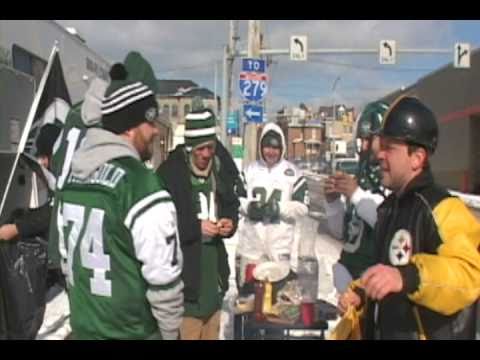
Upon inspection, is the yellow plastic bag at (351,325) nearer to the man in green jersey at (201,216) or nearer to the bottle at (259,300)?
the man in green jersey at (201,216)

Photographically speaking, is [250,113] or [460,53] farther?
[460,53]

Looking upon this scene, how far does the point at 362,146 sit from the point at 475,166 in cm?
2875

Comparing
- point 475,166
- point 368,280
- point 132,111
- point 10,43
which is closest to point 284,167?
point 10,43

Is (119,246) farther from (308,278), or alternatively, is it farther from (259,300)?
(308,278)

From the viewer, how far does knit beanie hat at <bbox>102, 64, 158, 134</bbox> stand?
111 inches

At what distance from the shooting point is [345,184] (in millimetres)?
4113

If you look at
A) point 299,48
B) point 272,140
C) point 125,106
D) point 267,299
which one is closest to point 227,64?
point 299,48

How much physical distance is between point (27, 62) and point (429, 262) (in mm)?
5607

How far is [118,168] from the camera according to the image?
2.67 meters

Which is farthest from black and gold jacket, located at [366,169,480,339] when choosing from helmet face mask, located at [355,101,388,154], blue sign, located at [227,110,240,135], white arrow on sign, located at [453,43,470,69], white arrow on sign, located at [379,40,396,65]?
blue sign, located at [227,110,240,135]

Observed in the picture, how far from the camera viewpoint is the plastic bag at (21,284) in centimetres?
484

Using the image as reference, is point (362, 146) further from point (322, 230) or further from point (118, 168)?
point (322, 230)

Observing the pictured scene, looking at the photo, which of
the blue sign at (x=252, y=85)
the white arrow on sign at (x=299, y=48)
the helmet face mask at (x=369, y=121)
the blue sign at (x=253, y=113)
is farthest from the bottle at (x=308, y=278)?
the white arrow on sign at (x=299, y=48)

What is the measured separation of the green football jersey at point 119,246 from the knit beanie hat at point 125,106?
20 centimetres
